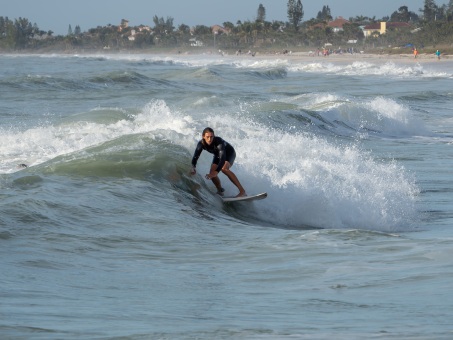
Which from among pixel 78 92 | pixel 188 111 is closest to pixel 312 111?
pixel 188 111

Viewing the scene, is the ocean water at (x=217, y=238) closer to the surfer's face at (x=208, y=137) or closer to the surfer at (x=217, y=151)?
the surfer at (x=217, y=151)

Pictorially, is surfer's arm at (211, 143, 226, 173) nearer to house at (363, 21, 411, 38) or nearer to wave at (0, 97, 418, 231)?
wave at (0, 97, 418, 231)

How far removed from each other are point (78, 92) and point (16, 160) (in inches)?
959

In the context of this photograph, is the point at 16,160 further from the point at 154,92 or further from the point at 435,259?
the point at 154,92

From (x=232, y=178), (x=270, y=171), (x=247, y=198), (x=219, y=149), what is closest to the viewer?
(x=219, y=149)

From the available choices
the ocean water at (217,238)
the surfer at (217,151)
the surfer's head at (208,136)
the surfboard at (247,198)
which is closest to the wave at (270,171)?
the ocean water at (217,238)

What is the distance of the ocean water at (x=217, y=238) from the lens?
6.23m

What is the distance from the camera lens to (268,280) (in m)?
7.68

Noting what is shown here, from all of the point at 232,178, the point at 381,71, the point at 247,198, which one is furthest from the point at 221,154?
the point at 381,71

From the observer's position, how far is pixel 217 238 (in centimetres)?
1005

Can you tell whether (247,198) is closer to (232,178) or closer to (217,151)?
(232,178)

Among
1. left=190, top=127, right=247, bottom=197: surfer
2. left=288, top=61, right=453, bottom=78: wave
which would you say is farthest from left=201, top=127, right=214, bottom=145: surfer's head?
left=288, top=61, right=453, bottom=78: wave

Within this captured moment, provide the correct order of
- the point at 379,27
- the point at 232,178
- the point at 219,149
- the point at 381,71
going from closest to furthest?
1. the point at 219,149
2. the point at 232,178
3. the point at 381,71
4. the point at 379,27

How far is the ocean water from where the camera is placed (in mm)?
6230
